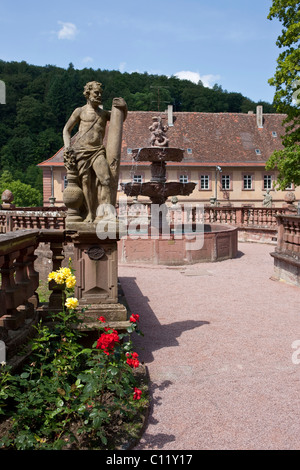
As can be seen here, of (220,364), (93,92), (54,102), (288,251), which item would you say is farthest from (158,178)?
(54,102)

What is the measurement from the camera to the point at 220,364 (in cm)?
482

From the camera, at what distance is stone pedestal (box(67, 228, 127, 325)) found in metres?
4.89

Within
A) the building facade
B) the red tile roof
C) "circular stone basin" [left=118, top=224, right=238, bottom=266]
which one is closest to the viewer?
"circular stone basin" [left=118, top=224, right=238, bottom=266]

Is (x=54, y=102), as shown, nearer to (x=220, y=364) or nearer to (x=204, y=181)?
(x=204, y=181)

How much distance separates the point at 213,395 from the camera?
4.05 metres

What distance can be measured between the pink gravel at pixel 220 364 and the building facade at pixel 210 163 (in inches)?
1185

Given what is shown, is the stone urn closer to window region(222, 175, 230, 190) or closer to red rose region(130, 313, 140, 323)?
red rose region(130, 313, 140, 323)

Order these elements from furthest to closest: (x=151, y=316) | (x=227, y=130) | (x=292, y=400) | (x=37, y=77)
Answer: (x=37, y=77) < (x=227, y=130) < (x=151, y=316) < (x=292, y=400)

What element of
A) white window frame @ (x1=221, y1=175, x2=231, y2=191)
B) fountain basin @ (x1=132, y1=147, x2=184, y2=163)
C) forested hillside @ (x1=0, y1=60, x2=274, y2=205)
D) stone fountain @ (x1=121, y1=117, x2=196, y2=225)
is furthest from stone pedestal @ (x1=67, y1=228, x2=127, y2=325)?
forested hillside @ (x1=0, y1=60, x2=274, y2=205)

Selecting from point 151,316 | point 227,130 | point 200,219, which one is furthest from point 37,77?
point 151,316

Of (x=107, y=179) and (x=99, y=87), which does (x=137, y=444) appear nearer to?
(x=107, y=179)

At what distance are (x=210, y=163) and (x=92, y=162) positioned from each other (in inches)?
1365

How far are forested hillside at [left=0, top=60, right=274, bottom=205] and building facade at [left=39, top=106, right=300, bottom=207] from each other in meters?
24.1

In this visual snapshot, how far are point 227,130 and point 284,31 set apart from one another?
2388 centimetres
